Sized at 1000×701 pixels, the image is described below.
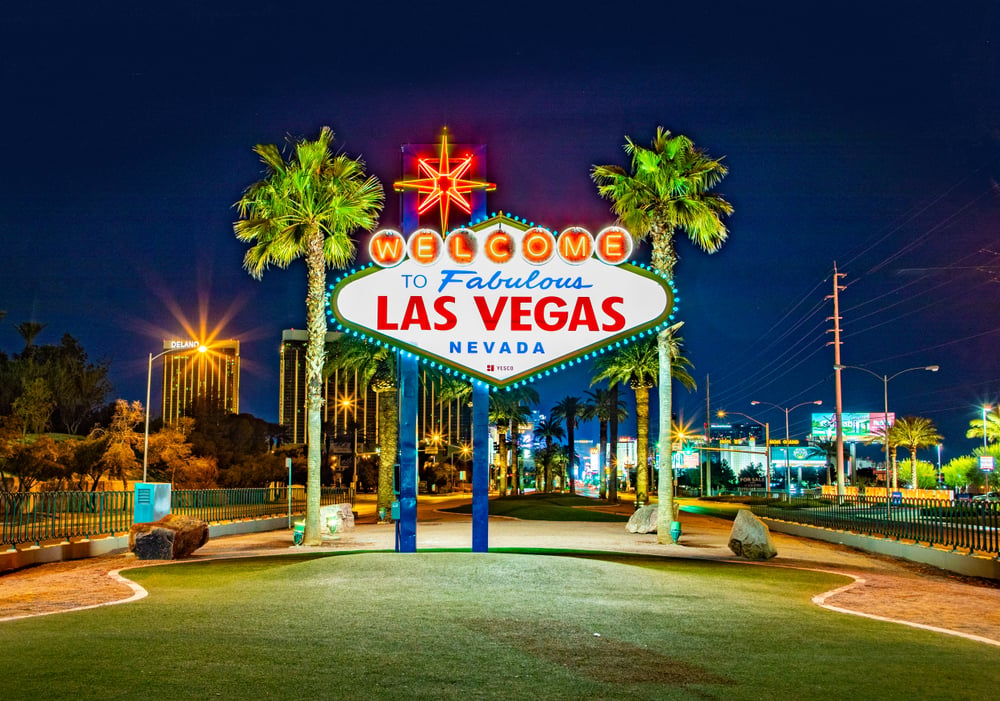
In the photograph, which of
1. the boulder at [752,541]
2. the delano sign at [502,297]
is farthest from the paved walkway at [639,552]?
the delano sign at [502,297]

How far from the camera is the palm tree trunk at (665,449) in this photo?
28875 millimetres

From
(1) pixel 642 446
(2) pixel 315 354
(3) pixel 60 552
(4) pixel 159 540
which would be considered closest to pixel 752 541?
(2) pixel 315 354

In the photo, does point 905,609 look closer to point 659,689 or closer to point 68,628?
point 659,689

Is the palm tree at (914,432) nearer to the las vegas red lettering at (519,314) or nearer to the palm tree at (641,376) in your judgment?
the palm tree at (641,376)

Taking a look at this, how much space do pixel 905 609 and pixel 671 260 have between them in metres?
16.7

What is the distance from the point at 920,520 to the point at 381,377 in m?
24.3

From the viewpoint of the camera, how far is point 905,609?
14250mm

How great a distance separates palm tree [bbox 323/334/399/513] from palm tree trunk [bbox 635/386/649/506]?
12280 mm

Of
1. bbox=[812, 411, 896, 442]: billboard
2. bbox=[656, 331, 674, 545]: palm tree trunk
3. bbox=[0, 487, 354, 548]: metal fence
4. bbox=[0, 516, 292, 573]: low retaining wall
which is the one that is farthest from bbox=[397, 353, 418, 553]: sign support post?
bbox=[812, 411, 896, 442]: billboard

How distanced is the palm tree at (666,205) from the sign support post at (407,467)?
9.75 metres

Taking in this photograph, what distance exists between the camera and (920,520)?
86.1ft

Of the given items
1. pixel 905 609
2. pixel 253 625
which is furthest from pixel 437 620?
pixel 905 609

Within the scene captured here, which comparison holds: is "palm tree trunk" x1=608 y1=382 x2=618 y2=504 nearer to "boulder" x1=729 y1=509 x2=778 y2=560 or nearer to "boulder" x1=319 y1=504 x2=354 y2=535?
"boulder" x1=319 y1=504 x2=354 y2=535

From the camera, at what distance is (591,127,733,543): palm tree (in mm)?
29266
